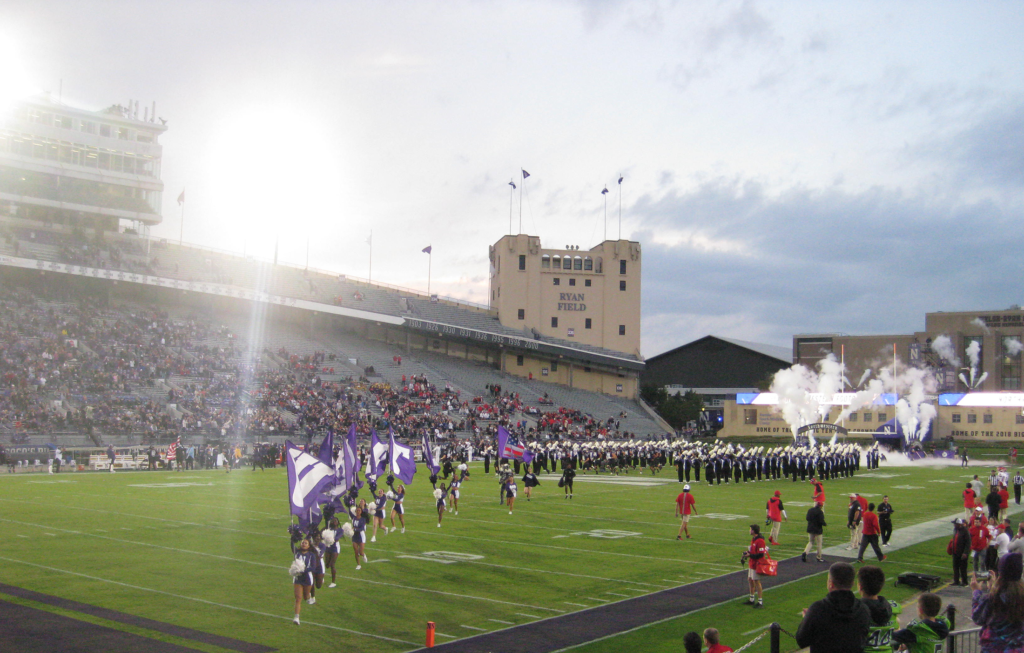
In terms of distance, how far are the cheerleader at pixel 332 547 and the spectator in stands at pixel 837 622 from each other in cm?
992

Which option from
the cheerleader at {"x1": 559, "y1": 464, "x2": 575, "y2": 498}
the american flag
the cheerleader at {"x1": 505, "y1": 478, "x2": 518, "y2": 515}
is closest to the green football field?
the cheerleader at {"x1": 559, "y1": 464, "x2": 575, "y2": 498}

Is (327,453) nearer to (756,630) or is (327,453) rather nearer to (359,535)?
(359,535)

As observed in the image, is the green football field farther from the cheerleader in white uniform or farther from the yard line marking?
the cheerleader in white uniform

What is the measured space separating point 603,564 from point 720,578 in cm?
240

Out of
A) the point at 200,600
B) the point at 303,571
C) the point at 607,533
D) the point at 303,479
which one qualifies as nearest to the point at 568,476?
the point at 607,533

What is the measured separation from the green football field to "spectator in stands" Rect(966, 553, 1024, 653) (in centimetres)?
534

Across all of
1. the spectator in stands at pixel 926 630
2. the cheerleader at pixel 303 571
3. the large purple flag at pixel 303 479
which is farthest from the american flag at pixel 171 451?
the spectator in stands at pixel 926 630

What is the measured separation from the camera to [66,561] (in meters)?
16.8

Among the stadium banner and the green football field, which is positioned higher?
the stadium banner

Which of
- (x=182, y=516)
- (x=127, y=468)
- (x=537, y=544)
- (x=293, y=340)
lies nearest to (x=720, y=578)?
(x=537, y=544)

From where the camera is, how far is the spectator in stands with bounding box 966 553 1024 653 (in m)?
6.38

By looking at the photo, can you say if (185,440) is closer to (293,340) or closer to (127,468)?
(127,468)

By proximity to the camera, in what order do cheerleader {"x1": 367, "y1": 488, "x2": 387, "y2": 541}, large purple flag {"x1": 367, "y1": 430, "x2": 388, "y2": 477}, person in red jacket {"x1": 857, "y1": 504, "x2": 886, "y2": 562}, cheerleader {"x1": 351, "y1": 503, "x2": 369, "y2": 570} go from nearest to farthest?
cheerleader {"x1": 351, "y1": 503, "x2": 369, "y2": 570} < person in red jacket {"x1": 857, "y1": 504, "x2": 886, "y2": 562} < cheerleader {"x1": 367, "y1": 488, "x2": 387, "y2": 541} < large purple flag {"x1": 367, "y1": 430, "x2": 388, "y2": 477}

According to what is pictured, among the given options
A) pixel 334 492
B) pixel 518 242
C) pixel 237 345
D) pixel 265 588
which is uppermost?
pixel 518 242
